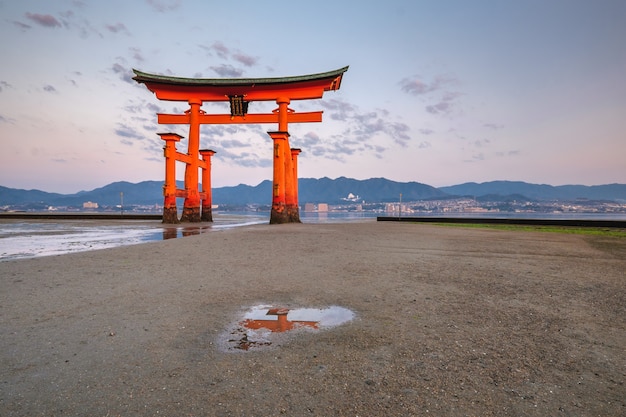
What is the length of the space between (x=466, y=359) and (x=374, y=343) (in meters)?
0.72

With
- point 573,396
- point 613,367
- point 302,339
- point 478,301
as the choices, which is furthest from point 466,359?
point 478,301

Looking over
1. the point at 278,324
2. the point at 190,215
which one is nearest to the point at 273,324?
the point at 278,324

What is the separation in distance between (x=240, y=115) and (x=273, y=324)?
73.6 ft

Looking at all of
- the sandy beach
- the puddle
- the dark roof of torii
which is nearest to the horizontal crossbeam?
the dark roof of torii

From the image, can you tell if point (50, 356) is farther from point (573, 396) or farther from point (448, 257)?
point (448, 257)

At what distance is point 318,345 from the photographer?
8.80 feet

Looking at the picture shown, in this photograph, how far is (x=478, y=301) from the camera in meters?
3.96

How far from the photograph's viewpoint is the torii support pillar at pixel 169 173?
2045 centimetres

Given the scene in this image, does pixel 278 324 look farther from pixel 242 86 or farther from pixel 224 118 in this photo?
pixel 224 118

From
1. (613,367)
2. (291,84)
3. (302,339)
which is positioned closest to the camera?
(613,367)

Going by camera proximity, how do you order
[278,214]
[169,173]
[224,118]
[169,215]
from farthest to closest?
[224,118]
[169,215]
[169,173]
[278,214]

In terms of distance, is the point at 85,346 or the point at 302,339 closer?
the point at 85,346

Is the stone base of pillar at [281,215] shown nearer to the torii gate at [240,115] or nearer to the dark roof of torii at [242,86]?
the torii gate at [240,115]

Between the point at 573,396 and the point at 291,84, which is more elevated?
the point at 291,84
